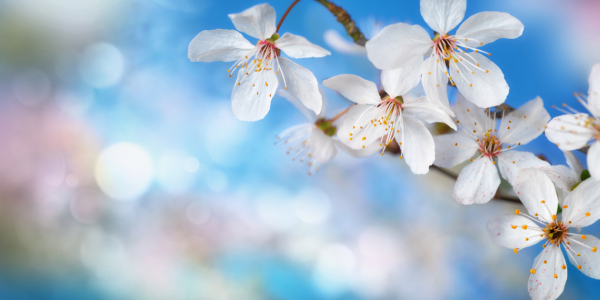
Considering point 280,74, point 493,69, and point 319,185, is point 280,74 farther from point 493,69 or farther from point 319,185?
point 319,185

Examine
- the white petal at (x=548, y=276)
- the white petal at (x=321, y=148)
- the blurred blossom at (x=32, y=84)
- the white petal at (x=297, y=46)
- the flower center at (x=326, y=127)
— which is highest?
the blurred blossom at (x=32, y=84)

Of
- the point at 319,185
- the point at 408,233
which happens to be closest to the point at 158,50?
the point at 319,185

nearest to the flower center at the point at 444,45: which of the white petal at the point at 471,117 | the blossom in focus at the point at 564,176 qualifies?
the white petal at the point at 471,117

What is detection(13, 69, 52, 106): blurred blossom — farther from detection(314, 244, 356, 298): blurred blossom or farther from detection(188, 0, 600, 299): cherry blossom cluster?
detection(314, 244, 356, 298): blurred blossom

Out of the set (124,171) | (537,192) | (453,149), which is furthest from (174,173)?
(537,192)

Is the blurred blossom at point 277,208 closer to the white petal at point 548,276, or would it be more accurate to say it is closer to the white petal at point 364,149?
the white petal at point 364,149

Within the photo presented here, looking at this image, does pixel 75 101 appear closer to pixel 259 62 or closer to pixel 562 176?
pixel 259 62

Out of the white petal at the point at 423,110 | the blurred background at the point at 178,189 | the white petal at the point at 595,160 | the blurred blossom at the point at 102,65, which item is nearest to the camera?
the white petal at the point at 595,160
